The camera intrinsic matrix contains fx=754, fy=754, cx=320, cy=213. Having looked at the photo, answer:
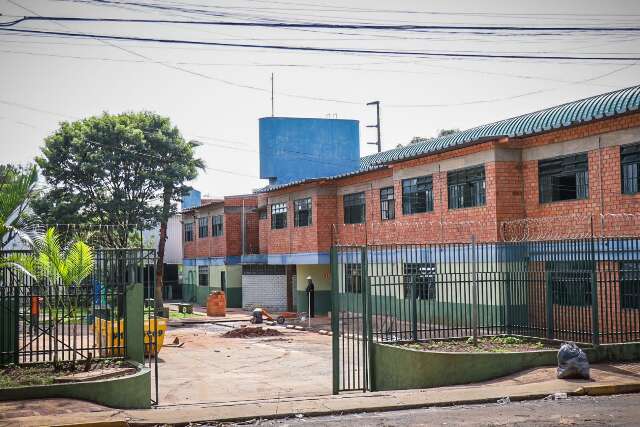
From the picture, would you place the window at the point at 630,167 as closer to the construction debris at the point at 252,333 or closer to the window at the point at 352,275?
the window at the point at 352,275

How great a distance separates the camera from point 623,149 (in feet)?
65.7

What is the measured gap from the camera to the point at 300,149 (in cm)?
4494

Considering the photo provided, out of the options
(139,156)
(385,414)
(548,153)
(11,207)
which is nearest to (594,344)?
(385,414)

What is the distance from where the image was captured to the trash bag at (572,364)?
13.7 metres

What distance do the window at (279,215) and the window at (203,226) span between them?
35.7ft

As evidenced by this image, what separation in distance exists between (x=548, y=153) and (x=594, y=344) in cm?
852

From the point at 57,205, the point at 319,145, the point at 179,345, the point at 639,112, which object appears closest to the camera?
the point at 639,112

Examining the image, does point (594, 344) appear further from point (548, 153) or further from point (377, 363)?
point (548, 153)

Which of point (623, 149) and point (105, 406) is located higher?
point (623, 149)

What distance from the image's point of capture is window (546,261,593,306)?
52.2ft

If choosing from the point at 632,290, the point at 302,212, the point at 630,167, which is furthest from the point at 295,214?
the point at 632,290

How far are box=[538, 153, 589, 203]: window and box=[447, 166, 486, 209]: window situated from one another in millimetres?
1979

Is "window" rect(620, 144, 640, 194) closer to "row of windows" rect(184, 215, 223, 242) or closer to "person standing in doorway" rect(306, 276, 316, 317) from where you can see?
"person standing in doorway" rect(306, 276, 316, 317)

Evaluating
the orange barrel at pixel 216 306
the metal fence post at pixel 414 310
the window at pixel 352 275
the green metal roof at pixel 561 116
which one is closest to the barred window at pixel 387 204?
the window at pixel 352 275
